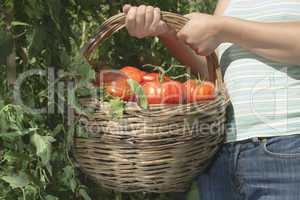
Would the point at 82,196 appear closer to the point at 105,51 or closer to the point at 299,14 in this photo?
the point at 105,51

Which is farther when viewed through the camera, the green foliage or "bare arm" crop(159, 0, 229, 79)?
"bare arm" crop(159, 0, 229, 79)

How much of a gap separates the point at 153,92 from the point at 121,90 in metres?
0.06

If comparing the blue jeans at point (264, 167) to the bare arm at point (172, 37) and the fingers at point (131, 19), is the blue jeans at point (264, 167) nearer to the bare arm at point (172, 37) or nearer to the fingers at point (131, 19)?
the bare arm at point (172, 37)

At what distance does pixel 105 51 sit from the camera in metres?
1.55

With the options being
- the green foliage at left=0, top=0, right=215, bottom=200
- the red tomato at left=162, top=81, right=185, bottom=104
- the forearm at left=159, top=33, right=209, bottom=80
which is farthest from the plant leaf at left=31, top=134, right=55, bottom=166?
the forearm at left=159, top=33, right=209, bottom=80

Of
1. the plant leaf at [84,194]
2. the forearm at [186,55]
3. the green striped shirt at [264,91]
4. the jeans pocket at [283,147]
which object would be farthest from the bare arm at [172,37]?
the plant leaf at [84,194]

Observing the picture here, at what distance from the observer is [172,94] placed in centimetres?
117

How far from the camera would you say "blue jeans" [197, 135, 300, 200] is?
1.20 metres

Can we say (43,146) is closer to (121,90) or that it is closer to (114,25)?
(121,90)

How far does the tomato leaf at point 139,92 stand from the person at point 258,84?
0.12 metres

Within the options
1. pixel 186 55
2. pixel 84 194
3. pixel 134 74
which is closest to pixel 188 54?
pixel 186 55

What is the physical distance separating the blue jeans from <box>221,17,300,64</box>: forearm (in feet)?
0.56

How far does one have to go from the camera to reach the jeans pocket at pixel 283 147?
119cm

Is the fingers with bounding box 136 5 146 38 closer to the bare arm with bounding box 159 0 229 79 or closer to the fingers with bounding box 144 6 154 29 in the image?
the fingers with bounding box 144 6 154 29
